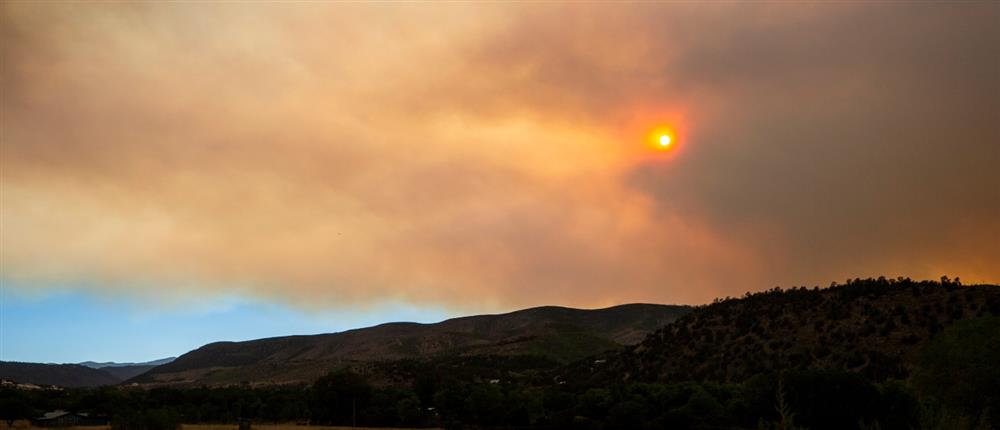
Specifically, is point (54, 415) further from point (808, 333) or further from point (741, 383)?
point (808, 333)

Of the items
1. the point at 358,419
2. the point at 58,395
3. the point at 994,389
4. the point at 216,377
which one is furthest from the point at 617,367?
the point at 216,377

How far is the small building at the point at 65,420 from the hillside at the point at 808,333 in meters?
56.8

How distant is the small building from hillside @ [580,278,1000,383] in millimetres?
56829

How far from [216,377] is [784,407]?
202m

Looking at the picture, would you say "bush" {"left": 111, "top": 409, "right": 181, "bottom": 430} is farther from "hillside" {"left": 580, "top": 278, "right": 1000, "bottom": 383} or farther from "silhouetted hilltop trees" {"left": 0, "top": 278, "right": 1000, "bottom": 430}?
"hillside" {"left": 580, "top": 278, "right": 1000, "bottom": 383}

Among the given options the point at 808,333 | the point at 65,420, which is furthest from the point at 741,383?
the point at 65,420

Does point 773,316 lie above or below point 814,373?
above

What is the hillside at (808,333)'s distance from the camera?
226 feet

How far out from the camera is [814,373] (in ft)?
167

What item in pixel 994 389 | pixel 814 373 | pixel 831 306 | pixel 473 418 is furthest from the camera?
pixel 831 306

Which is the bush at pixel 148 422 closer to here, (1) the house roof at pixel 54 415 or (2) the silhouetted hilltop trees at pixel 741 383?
(2) the silhouetted hilltop trees at pixel 741 383

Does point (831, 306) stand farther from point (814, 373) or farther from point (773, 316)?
point (814, 373)

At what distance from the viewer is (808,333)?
7725 centimetres

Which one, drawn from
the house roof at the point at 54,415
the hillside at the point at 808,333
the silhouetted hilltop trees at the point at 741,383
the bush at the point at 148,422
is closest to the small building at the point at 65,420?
the house roof at the point at 54,415
